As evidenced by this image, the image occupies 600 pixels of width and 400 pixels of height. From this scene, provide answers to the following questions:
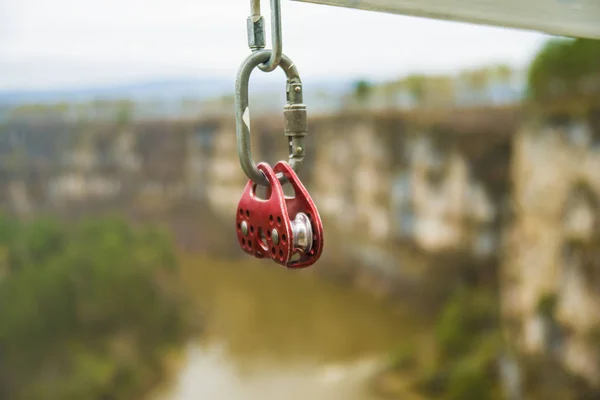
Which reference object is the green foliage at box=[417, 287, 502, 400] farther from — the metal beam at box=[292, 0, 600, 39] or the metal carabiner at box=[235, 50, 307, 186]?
the metal carabiner at box=[235, 50, 307, 186]

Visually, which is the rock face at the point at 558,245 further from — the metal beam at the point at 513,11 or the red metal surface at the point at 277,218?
the red metal surface at the point at 277,218

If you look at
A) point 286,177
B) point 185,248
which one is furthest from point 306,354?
point 286,177

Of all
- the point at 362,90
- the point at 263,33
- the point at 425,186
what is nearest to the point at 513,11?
the point at 263,33

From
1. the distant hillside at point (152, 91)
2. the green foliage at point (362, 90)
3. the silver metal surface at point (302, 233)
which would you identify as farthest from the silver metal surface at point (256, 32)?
the green foliage at point (362, 90)

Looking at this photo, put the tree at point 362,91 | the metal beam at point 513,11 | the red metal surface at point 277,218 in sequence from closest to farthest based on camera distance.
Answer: the red metal surface at point 277,218, the metal beam at point 513,11, the tree at point 362,91

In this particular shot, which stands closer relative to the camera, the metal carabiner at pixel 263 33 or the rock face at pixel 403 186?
the metal carabiner at pixel 263 33

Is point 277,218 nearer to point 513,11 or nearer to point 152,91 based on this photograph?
point 513,11

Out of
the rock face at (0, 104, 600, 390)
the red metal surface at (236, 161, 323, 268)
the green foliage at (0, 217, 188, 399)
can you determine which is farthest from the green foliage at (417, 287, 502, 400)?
the red metal surface at (236, 161, 323, 268)

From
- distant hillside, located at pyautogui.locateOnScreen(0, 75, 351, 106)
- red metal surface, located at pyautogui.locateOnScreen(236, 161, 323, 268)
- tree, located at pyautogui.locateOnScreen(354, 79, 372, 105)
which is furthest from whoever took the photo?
tree, located at pyautogui.locateOnScreen(354, 79, 372, 105)
